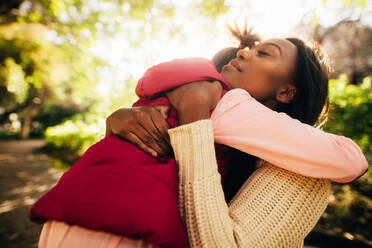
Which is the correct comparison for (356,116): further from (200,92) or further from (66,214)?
(66,214)

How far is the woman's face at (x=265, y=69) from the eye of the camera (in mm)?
A: 1693

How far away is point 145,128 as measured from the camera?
1204mm

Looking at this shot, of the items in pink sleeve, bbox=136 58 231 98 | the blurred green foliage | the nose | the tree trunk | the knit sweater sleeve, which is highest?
the nose

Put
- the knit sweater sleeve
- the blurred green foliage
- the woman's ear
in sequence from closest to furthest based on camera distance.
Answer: the knit sweater sleeve, the woman's ear, the blurred green foliage

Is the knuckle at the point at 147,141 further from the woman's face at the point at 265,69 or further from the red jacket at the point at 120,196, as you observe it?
the woman's face at the point at 265,69

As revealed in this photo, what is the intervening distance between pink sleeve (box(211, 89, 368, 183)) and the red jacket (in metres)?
0.42

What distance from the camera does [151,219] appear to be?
0.89 meters

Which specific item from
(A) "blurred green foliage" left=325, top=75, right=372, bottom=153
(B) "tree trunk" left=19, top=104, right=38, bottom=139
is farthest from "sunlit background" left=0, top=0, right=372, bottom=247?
(B) "tree trunk" left=19, top=104, right=38, bottom=139

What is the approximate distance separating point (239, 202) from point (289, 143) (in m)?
0.49

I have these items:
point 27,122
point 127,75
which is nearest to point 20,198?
point 127,75

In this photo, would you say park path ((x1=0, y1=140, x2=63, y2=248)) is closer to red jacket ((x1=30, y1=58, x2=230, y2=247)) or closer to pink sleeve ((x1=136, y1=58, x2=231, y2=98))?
red jacket ((x1=30, y1=58, x2=230, y2=247))

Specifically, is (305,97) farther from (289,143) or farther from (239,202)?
(239,202)

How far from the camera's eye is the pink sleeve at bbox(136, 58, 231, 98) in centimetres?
129

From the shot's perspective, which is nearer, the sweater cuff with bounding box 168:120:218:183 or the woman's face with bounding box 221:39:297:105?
the sweater cuff with bounding box 168:120:218:183
